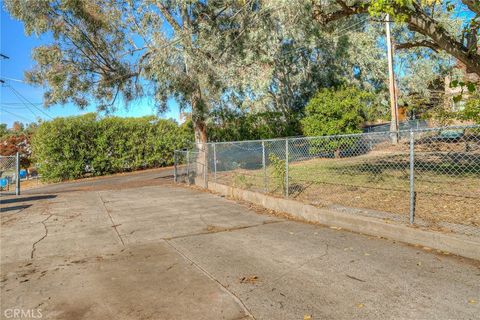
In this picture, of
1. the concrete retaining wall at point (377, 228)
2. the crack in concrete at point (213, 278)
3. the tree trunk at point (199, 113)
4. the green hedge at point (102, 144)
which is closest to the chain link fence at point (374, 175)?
the concrete retaining wall at point (377, 228)

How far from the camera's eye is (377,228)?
5430mm

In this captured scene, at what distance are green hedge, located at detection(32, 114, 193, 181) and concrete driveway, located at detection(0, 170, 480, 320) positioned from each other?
44.3 feet

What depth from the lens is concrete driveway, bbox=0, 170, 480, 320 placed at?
3.24 meters

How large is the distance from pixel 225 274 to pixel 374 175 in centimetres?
650

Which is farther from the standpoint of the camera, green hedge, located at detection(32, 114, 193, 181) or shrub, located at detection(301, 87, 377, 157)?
green hedge, located at detection(32, 114, 193, 181)

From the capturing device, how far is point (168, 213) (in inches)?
314

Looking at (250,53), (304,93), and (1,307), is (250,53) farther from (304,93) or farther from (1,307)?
(1,307)

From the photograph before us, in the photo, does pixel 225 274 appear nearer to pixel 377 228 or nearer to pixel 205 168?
pixel 377 228

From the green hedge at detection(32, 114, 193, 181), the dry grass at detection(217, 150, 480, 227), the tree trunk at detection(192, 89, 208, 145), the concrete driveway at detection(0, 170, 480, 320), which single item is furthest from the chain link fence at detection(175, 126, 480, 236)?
the green hedge at detection(32, 114, 193, 181)

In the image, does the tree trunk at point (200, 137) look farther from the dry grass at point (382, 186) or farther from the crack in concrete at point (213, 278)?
the crack in concrete at point (213, 278)

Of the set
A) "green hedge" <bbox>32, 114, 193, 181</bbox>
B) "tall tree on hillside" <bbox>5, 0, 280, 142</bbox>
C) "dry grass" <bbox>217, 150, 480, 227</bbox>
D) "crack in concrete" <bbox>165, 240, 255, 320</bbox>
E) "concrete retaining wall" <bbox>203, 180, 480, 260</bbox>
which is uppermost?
"tall tree on hillside" <bbox>5, 0, 280, 142</bbox>

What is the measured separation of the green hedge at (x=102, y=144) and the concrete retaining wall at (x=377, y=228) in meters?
14.5

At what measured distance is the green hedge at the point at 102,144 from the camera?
19.2m

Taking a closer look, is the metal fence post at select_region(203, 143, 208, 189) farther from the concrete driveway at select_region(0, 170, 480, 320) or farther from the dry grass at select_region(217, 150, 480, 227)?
the concrete driveway at select_region(0, 170, 480, 320)
